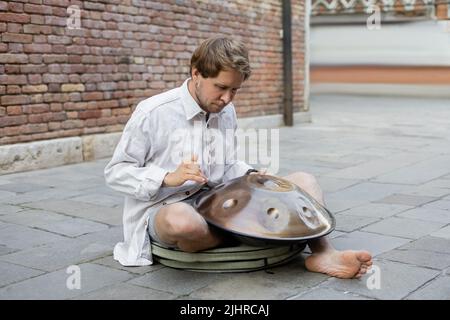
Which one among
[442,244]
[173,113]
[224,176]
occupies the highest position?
[173,113]

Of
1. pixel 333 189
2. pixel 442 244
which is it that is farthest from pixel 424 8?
pixel 442 244

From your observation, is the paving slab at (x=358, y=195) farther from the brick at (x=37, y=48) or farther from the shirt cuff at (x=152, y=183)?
the brick at (x=37, y=48)

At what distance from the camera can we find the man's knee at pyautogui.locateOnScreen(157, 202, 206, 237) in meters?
2.77

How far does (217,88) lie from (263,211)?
1.90 feet

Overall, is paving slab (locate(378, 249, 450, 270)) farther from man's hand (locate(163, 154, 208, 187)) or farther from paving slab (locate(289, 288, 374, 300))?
man's hand (locate(163, 154, 208, 187))

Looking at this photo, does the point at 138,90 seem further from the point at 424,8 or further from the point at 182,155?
the point at 424,8

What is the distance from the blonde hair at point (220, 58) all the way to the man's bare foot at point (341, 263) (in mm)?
897

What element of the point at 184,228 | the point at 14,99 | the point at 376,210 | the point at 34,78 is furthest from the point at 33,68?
the point at 184,228

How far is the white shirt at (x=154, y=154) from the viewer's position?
9.59ft

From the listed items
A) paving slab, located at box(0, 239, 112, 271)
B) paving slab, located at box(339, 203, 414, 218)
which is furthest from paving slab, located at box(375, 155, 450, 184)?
paving slab, located at box(0, 239, 112, 271)

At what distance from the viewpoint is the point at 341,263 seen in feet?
9.40

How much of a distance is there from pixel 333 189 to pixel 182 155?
7.61 ft

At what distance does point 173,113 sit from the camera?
302cm

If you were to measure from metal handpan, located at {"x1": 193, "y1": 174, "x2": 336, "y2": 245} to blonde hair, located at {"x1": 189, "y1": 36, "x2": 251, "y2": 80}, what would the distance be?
1.70 feet
